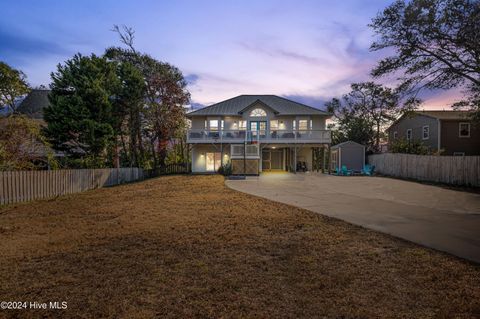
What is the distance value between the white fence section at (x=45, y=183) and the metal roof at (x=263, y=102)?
1225 cm

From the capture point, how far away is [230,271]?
4141 millimetres

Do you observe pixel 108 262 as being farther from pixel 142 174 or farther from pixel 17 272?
pixel 142 174

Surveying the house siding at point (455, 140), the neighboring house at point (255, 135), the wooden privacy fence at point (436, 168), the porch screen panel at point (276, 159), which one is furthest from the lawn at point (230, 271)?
the house siding at point (455, 140)

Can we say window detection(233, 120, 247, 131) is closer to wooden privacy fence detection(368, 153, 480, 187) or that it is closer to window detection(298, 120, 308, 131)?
window detection(298, 120, 308, 131)

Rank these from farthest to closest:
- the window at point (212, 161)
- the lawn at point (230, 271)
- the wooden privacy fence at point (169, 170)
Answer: the window at point (212, 161), the wooden privacy fence at point (169, 170), the lawn at point (230, 271)

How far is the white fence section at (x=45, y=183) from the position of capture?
11156 millimetres

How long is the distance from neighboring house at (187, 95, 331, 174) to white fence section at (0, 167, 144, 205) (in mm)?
9902

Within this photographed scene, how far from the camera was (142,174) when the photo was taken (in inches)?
992

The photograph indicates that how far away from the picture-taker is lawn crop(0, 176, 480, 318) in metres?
3.09

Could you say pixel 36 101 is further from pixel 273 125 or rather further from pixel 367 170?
pixel 367 170

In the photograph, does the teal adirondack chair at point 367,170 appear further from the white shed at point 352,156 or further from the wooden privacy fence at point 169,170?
the wooden privacy fence at point 169,170

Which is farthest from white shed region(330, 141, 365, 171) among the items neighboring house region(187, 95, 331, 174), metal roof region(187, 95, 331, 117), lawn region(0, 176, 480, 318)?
lawn region(0, 176, 480, 318)

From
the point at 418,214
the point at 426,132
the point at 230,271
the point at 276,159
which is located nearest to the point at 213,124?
the point at 276,159

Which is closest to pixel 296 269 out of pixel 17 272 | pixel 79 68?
pixel 17 272
